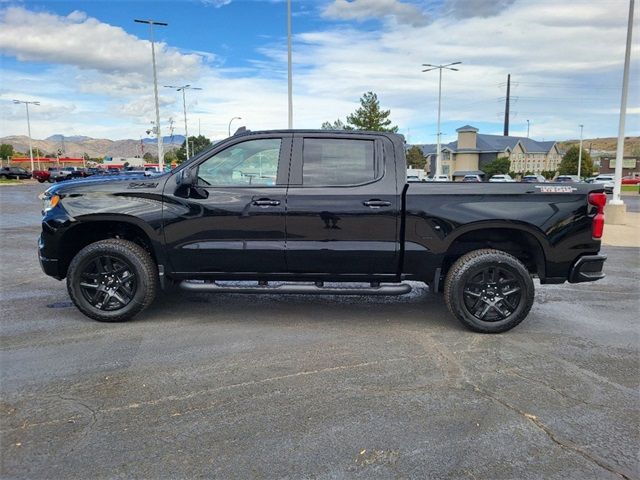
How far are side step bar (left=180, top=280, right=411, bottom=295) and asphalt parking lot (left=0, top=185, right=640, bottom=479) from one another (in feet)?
1.19

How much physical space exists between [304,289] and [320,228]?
0.62 m

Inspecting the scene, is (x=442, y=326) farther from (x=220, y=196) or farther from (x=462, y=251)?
(x=220, y=196)

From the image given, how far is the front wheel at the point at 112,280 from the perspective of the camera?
5.00 m

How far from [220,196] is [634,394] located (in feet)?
12.5

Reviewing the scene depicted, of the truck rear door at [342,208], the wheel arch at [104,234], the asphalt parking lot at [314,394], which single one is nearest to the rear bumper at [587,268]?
the asphalt parking lot at [314,394]

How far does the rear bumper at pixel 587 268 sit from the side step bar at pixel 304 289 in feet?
5.31

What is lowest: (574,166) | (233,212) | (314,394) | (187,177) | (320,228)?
(314,394)

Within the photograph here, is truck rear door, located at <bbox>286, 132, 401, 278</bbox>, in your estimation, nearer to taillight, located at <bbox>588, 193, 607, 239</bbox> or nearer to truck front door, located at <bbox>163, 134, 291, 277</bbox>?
A: truck front door, located at <bbox>163, 134, 291, 277</bbox>

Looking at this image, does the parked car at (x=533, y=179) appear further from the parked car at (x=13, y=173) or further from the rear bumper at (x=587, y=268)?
the parked car at (x=13, y=173)

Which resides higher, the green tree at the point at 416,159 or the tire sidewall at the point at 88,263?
the green tree at the point at 416,159

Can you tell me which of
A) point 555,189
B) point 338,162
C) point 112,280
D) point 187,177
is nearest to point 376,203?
point 338,162

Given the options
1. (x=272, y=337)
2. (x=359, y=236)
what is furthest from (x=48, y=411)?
(x=359, y=236)

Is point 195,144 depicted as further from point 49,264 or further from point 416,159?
point 49,264

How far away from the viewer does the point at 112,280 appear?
16.8 feet
